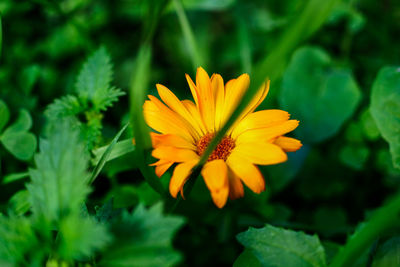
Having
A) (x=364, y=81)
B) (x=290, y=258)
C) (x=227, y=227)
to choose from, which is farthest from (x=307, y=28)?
(x=364, y=81)

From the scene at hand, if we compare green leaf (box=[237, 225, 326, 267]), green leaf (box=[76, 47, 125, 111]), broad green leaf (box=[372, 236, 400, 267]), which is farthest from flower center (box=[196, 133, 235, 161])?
broad green leaf (box=[372, 236, 400, 267])

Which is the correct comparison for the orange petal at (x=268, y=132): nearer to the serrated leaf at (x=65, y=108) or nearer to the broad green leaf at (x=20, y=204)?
the serrated leaf at (x=65, y=108)

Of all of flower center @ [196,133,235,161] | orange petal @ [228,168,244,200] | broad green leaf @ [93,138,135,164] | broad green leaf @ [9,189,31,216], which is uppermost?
broad green leaf @ [93,138,135,164]

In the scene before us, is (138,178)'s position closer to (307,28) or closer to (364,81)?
(307,28)

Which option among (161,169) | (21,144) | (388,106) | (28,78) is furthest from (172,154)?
(28,78)

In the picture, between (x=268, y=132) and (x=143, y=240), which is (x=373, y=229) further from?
(x=143, y=240)

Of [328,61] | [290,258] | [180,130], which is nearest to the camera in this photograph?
[290,258]

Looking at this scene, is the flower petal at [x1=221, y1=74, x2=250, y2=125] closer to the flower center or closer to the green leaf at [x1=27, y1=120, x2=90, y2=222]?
the flower center
